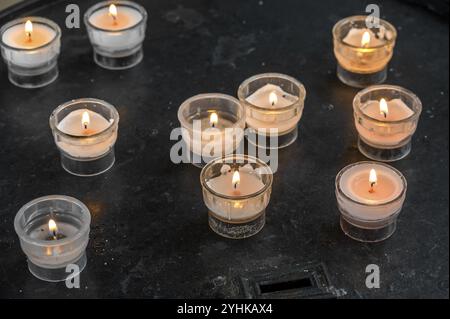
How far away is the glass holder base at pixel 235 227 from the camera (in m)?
1.80

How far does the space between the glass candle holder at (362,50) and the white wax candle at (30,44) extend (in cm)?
61

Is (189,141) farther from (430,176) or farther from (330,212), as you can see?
(430,176)

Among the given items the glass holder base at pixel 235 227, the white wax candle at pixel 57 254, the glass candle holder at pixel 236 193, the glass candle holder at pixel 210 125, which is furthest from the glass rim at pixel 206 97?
the white wax candle at pixel 57 254

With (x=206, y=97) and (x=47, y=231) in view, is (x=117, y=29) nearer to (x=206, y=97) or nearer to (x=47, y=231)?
(x=206, y=97)

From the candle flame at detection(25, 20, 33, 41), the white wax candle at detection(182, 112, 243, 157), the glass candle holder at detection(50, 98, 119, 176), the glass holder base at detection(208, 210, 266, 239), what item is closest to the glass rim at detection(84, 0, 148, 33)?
the candle flame at detection(25, 20, 33, 41)

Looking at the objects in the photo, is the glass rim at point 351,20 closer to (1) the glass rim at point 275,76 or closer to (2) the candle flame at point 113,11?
(1) the glass rim at point 275,76

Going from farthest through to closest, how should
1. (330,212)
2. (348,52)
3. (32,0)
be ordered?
(32,0) < (348,52) < (330,212)

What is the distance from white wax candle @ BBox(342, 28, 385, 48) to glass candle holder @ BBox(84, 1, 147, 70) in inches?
17.6

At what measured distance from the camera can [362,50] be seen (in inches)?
83.1

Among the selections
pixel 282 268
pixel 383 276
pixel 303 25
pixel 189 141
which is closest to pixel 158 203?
pixel 189 141

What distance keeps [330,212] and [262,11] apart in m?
0.70

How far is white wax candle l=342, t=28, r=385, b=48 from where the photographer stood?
2191mm

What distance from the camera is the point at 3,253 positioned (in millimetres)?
1766

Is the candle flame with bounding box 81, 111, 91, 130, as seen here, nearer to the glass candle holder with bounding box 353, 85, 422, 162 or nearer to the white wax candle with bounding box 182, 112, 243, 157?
the white wax candle with bounding box 182, 112, 243, 157
